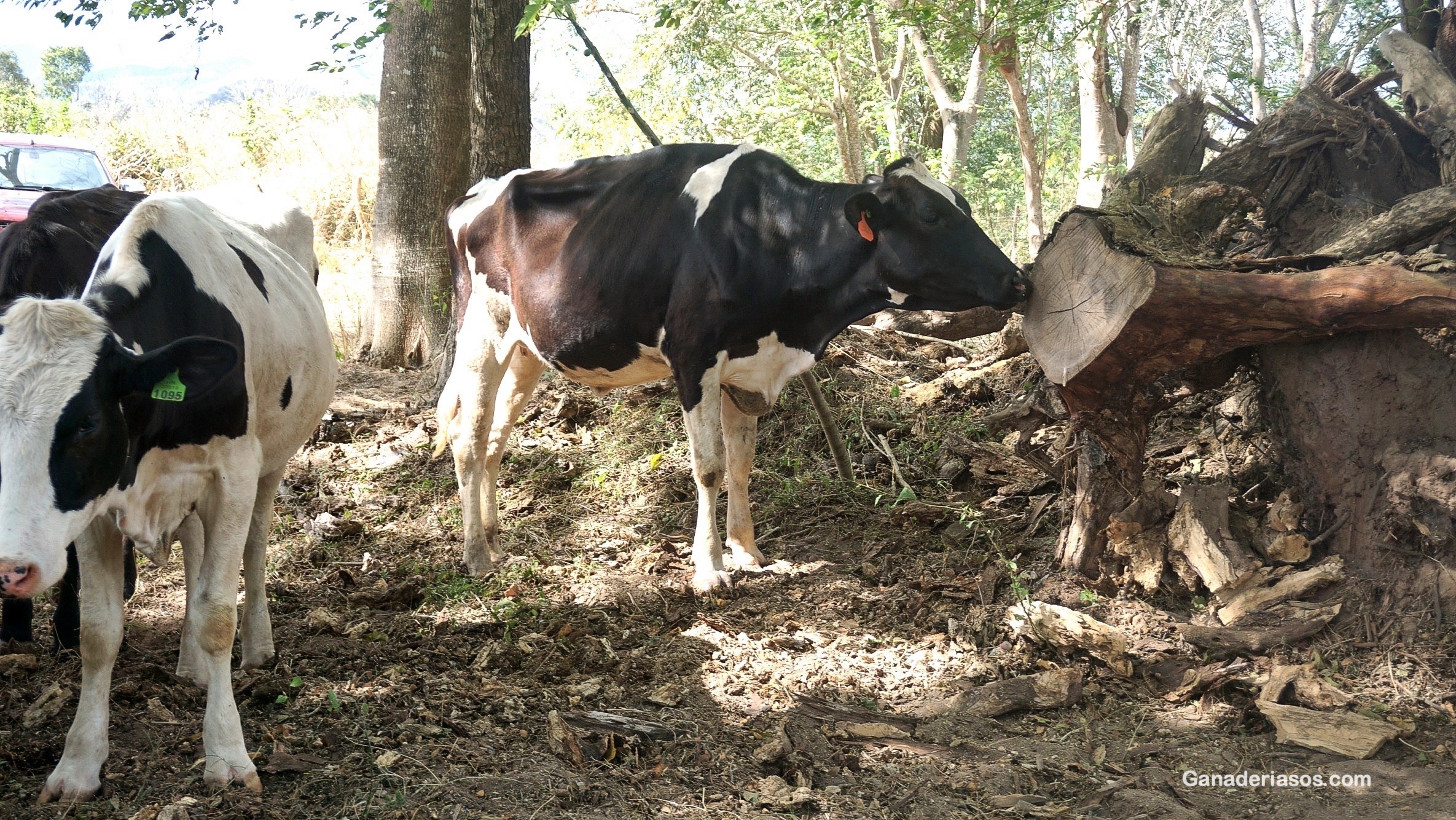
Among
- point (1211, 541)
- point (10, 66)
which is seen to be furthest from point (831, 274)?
point (10, 66)

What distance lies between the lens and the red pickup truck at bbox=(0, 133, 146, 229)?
12.5 m

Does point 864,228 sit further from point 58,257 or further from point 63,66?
point 63,66

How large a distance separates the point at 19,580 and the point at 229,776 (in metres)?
0.99

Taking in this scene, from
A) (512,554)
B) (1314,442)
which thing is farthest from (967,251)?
(512,554)

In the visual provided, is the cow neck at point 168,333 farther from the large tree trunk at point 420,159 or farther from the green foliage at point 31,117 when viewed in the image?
the green foliage at point 31,117

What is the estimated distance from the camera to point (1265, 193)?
208 inches

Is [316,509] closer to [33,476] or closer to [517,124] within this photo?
[517,124]

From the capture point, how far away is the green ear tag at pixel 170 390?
3195mm

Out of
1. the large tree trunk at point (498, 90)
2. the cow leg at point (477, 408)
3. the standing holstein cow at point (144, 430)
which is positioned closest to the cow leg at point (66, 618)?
the standing holstein cow at point (144, 430)

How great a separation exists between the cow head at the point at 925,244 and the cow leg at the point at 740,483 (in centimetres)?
126

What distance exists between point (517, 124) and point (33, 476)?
5.51m

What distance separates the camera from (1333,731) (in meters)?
3.74

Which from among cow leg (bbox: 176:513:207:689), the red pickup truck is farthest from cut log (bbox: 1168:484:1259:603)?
the red pickup truck

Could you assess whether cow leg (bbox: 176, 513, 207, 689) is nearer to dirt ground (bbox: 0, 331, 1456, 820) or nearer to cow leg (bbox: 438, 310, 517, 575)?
dirt ground (bbox: 0, 331, 1456, 820)
